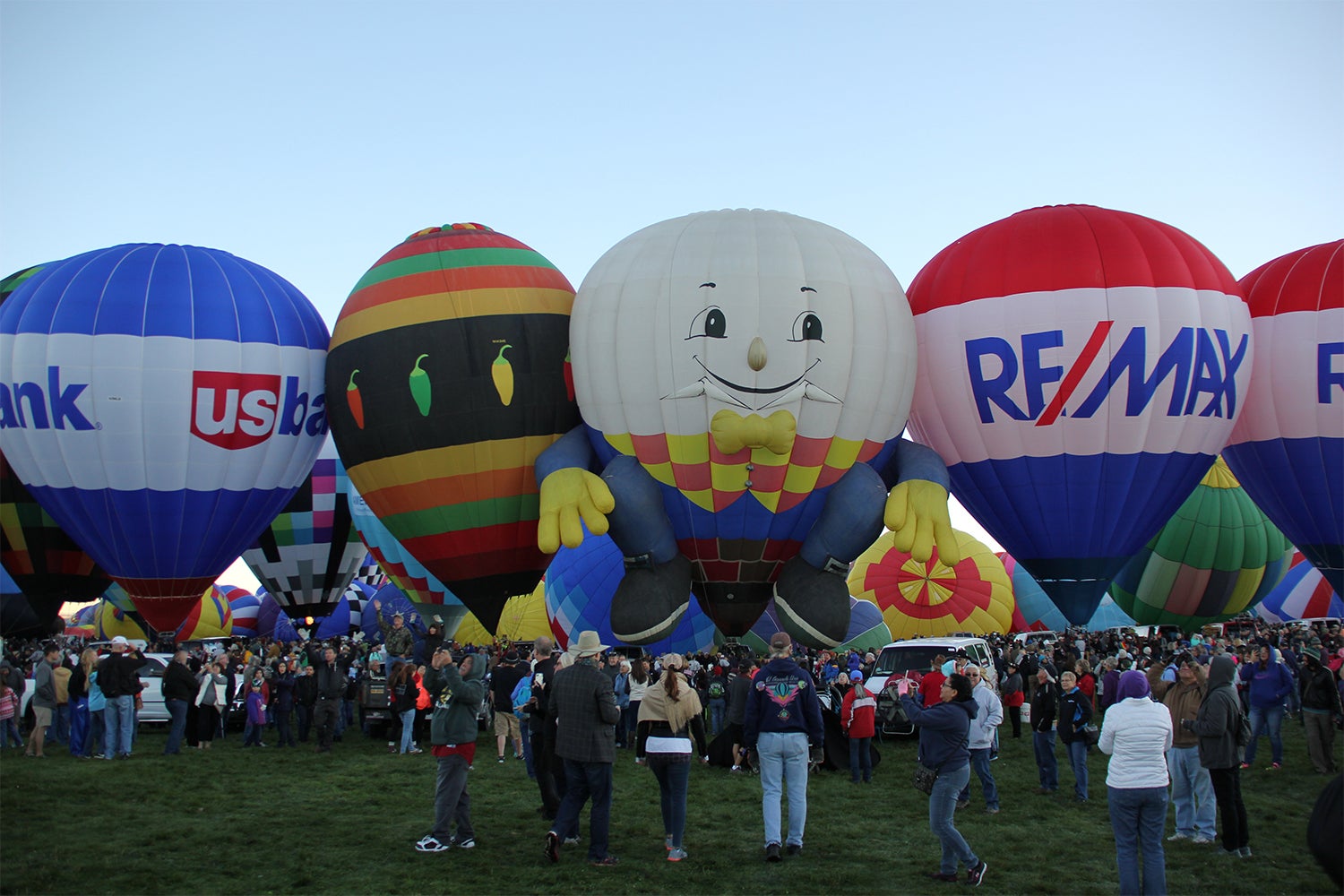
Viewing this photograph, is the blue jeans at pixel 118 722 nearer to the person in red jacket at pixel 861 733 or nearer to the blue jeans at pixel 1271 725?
the person in red jacket at pixel 861 733

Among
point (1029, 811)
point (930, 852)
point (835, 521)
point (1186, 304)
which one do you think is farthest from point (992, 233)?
point (930, 852)

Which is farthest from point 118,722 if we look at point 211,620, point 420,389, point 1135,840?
point 211,620

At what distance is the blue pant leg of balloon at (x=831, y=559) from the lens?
13.8 metres

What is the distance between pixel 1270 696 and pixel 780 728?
629 centimetres

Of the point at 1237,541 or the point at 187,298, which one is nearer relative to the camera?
the point at 187,298

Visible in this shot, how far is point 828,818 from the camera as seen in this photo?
8.27 m

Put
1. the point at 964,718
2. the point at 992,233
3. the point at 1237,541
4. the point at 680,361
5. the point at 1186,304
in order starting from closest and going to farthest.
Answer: the point at 964,718, the point at 680,361, the point at 1186,304, the point at 992,233, the point at 1237,541

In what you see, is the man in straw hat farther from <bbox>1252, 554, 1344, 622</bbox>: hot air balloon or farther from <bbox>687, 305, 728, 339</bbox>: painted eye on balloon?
<bbox>1252, 554, 1344, 622</bbox>: hot air balloon

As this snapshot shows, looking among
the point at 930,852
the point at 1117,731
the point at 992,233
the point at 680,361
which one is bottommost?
the point at 930,852

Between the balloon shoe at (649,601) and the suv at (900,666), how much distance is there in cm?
249

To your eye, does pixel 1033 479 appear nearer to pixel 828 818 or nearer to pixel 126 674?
pixel 828 818

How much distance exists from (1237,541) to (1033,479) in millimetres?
12184

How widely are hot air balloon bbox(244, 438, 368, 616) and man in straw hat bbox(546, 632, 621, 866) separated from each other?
17.1m

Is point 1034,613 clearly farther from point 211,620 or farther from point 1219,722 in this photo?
point 1219,722
